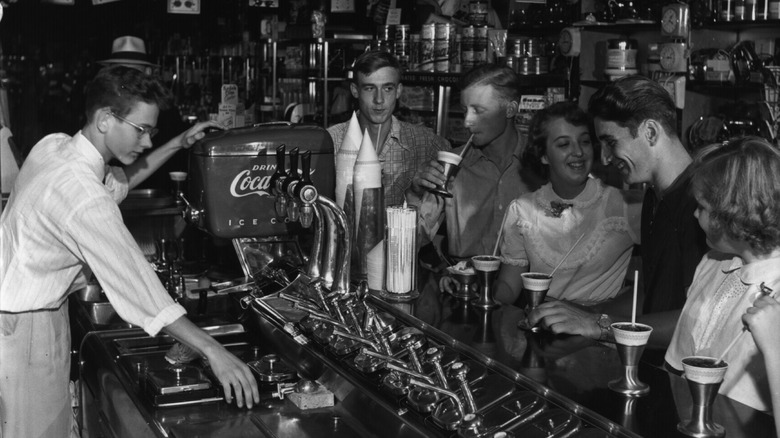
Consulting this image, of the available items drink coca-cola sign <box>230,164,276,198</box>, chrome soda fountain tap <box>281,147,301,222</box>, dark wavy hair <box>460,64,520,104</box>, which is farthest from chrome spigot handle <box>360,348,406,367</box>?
dark wavy hair <box>460,64,520,104</box>

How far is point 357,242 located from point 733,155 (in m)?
1.35

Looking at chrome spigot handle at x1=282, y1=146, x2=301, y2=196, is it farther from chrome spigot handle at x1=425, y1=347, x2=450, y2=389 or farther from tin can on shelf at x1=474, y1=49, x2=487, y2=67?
tin can on shelf at x1=474, y1=49, x2=487, y2=67

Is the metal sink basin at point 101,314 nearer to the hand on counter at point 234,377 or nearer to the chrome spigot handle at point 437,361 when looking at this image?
the hand on counter at point 234,377

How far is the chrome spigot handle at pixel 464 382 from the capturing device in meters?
1.95

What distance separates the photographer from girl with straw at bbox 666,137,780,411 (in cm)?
203

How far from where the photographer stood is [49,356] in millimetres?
2836

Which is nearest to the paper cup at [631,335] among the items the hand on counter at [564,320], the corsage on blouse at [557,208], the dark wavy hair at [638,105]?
the hand on counter at [564,320]

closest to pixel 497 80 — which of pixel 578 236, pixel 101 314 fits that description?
pixel 578 236

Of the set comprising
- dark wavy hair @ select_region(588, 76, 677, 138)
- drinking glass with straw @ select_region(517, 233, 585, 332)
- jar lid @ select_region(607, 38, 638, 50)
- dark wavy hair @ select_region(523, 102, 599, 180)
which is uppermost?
jar lid @ select_region(607, 38, 638, 50)

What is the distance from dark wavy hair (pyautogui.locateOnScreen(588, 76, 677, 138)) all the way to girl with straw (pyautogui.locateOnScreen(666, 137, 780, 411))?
65 cm

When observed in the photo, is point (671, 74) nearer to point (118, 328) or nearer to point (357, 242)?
point (357, 242)

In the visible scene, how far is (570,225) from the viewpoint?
3297mm

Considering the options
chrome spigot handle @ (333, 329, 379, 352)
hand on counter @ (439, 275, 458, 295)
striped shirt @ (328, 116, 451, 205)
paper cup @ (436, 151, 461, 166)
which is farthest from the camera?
striped shirt @ (328, 116, 451, 205)

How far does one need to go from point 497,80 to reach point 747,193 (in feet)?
6.29
